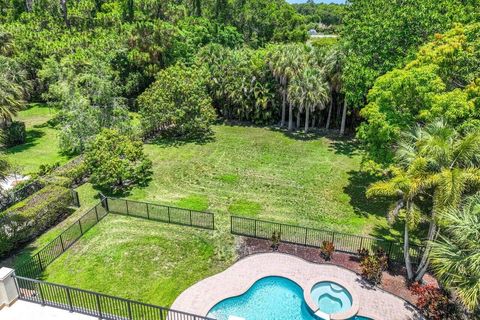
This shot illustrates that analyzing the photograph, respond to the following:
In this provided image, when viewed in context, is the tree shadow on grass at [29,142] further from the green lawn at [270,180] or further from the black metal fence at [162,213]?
the black metal fence at [162,213]

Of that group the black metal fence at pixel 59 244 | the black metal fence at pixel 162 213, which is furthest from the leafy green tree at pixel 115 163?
the black metal fence at pixel 59 244

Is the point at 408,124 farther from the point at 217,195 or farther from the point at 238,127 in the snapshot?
the point at 238,127

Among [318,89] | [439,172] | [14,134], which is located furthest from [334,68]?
[14,134]

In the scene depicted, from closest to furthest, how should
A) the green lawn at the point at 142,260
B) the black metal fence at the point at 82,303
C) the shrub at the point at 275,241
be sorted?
the black metal fence at the point at 82,303 → the green lawn at the point at 142,260 → the shrub at the point at 275,241

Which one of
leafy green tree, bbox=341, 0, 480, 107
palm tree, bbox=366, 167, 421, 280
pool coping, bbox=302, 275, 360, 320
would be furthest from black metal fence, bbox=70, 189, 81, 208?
leafy green tree, bbox=341, 0, 480, 107

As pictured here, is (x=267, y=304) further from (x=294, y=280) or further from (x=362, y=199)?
(x=362, y=199)

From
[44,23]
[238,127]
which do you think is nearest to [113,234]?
[238,127]

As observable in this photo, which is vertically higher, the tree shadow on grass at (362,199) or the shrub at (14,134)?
the shrub at (14,134)
